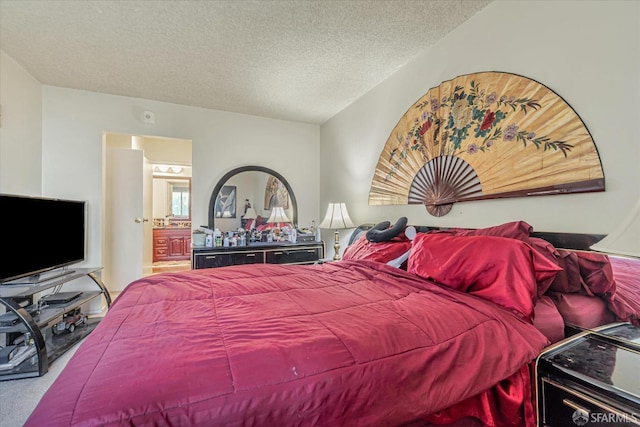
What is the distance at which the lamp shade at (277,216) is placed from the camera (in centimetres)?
431

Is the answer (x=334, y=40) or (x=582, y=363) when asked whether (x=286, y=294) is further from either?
(x=334, y=40)

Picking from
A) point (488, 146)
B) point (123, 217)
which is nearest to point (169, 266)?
point (123, 217)

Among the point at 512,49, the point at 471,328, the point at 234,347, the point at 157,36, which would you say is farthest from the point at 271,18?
the point at 471,328

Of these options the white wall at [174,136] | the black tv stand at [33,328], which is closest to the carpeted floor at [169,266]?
the white wall at [174,136]

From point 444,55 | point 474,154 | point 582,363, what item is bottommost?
point 582,363

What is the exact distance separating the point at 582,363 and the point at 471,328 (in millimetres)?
372

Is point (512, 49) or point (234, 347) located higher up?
point (512, 49)

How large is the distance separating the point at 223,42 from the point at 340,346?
2.54m

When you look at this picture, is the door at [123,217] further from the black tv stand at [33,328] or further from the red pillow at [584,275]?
the red pillow at [584,275]

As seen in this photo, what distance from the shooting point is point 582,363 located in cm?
107

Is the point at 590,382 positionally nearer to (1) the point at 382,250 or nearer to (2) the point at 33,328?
(1) the point at 382,250

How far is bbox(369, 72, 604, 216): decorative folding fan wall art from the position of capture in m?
1.59

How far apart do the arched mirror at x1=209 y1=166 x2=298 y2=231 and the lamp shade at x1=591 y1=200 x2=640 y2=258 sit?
3.73 metres

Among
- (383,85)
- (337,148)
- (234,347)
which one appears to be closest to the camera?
(234,347)
